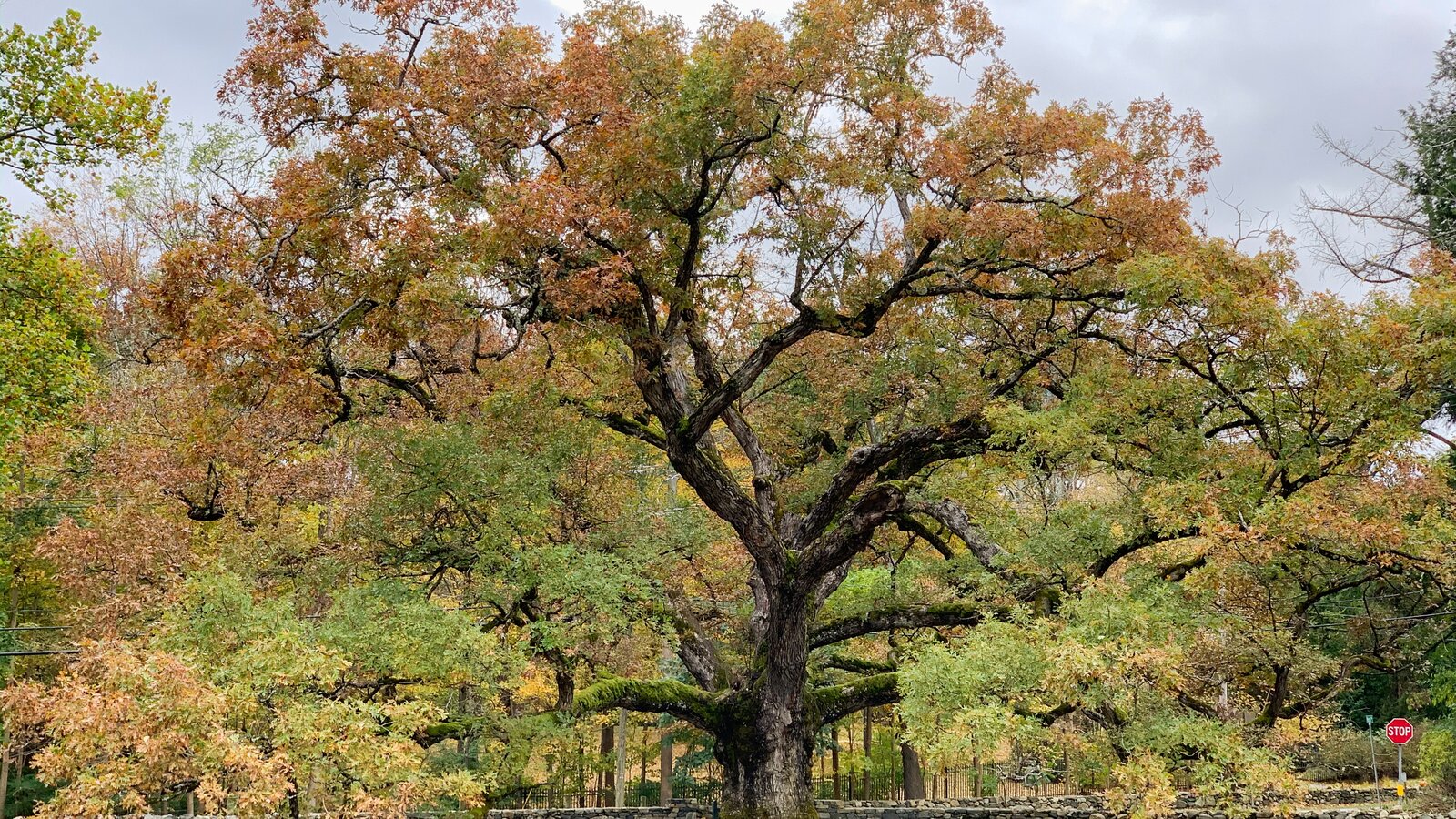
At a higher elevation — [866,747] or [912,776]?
[866,747]

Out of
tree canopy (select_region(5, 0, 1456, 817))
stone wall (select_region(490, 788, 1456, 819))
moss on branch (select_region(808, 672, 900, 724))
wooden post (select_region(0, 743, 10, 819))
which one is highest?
tree canopy (select_region(5, 0, 1456, 817))

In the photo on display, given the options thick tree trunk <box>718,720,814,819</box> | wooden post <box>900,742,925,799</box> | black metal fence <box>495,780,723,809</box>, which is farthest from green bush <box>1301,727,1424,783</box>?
→ thick tree trunk <box>718,720,814,819</box>

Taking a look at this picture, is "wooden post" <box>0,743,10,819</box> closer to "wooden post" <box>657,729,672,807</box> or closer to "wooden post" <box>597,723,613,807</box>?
"wooden post" <box>597,723,613,807</box>

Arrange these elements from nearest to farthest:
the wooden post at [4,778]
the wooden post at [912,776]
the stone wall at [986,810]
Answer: the stone wall at [986,810] < the wooden post at [4,778] < the wooden post at [912,776]

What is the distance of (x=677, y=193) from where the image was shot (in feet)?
29.8

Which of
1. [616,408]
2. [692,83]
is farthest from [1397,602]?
[692,83]

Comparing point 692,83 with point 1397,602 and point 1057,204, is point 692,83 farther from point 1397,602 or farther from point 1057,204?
point 1397,602

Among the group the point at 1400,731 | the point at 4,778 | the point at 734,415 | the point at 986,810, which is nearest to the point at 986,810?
the point at 986,810

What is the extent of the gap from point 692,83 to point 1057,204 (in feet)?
12.5

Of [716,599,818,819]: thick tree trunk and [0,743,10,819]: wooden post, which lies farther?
[0,743,10,819]: wooden post

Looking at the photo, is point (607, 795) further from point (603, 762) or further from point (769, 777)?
point (769, 777)

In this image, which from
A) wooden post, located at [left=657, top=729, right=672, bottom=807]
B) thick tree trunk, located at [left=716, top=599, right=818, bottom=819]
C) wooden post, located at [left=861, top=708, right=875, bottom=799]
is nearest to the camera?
thick tree trunk, located at [left=716, top=599, right=818, bottom=819]

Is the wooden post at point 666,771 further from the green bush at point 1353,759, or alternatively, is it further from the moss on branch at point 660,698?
the green bush at point 1353,759

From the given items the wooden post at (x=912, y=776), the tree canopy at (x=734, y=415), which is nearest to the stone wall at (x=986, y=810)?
the wooden post at (x=912, y=776)
